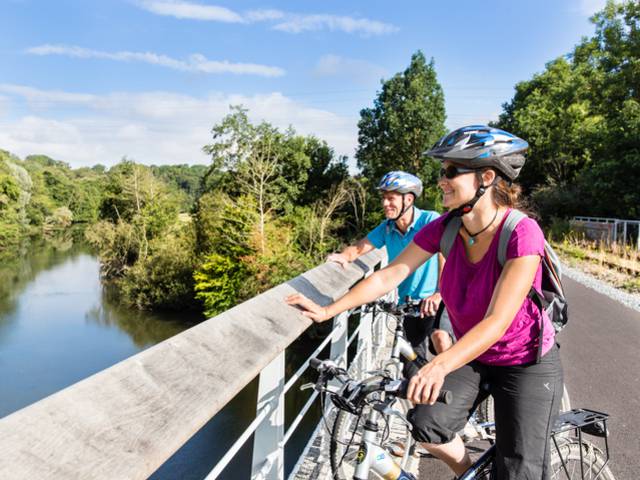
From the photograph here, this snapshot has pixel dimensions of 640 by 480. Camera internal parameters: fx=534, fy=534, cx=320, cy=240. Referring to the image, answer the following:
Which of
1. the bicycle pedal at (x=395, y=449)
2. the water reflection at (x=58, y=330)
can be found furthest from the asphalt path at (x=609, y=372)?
the water reflection at (x=58, y=330)

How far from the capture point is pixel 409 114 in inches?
1628

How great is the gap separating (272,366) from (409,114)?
41.2 m

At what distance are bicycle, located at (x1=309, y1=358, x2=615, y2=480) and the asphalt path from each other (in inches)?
41.9

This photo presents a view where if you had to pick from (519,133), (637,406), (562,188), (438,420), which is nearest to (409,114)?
(519,133)

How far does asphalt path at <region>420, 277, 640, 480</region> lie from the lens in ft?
12.2

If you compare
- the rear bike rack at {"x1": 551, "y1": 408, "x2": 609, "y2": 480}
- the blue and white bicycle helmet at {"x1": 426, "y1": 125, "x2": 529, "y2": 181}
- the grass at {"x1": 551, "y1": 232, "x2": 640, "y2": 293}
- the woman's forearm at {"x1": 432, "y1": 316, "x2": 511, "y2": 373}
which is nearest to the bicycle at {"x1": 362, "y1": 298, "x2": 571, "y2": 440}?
the rear bike rack at {"x1": 551, "y1": 408, "x2": 609, "y2": 480}

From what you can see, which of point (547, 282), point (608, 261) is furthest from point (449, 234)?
point (608, 261)

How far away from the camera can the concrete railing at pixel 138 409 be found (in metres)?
0.88

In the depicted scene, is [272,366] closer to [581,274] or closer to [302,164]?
[581,274]

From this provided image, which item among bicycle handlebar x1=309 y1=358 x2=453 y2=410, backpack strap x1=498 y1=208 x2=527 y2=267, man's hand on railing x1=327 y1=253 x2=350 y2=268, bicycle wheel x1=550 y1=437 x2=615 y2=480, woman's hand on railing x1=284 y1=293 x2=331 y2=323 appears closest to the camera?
bicycle handlebar x1=309 y1=358 x2=453 y2=410

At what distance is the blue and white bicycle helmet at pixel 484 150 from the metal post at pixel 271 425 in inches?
42.6

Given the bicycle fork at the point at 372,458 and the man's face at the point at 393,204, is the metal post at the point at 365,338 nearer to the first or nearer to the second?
the man's face at the point at 393,204

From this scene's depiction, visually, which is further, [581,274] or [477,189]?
[581,274]

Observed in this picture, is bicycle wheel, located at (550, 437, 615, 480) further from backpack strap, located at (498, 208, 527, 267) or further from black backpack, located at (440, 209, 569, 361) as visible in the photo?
backpack strap, located at (498, 208, 527, 267)
